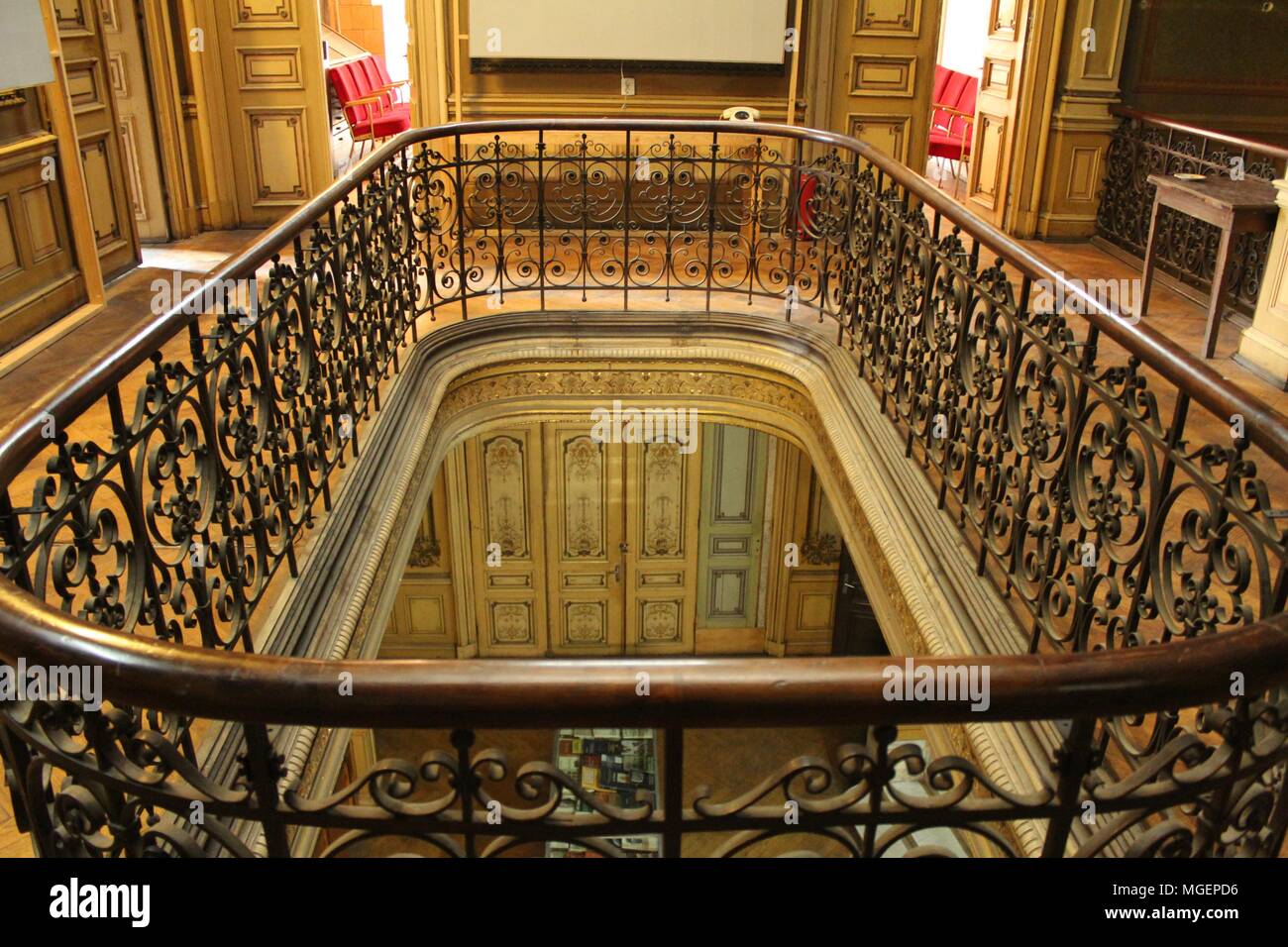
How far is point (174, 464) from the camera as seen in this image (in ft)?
7.84

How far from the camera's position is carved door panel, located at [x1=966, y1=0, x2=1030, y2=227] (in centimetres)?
785

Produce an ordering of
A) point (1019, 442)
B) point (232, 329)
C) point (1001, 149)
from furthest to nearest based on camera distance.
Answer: point (1001, 149), point (1019, 442), point (232, 329)

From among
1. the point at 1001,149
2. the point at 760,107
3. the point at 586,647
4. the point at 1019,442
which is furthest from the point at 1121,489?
the point at 586,647

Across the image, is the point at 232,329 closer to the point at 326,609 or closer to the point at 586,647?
the point at 326,609

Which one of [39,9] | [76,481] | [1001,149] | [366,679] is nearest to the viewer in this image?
Result: [366,679]

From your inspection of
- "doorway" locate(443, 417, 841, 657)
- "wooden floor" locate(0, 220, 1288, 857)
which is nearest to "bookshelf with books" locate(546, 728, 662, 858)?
"wooden floor" locate(0, 220, 1288, 857)

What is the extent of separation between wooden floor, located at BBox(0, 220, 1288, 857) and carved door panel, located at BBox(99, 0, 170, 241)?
1.04ft

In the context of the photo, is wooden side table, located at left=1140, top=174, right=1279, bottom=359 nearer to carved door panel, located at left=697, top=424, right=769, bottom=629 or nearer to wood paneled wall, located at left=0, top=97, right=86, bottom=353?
carved door panel, located at left=697, top=424, right=769, bottom=629

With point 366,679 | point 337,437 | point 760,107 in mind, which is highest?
point 760,107

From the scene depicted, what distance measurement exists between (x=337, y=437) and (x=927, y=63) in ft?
18.5

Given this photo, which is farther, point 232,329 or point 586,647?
point 586,647

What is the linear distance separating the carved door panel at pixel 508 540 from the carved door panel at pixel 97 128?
4.01 meters

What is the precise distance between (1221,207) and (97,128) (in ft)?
19.7

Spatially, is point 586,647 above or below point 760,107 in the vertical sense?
below
